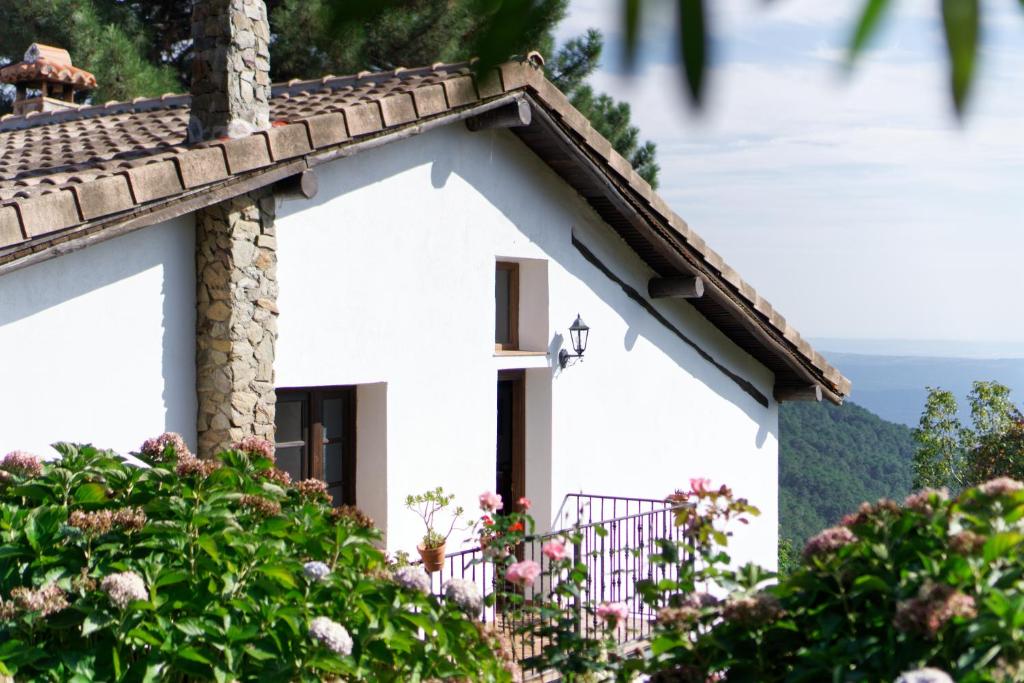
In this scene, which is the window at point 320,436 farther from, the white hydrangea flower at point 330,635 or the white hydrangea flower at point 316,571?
the white hydrangea flower at point 330,635

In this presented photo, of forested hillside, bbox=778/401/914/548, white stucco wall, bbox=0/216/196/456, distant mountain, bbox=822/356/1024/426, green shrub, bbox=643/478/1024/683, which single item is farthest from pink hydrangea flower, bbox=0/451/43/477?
distant mountain, bbox=822/356/1024/426

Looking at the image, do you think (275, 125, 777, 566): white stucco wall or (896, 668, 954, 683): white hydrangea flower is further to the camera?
(275, 125, 777, 566): white stucco wall

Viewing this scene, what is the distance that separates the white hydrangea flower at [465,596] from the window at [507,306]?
6.31 metres

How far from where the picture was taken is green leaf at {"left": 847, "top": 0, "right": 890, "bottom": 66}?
2.35ft

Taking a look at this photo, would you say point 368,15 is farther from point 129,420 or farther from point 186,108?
point 186,108

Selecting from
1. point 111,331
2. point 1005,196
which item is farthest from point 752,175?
point 111,331

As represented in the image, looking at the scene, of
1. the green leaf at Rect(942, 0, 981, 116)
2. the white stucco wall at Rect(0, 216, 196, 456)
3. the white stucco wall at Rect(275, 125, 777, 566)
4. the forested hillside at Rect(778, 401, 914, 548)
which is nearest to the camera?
the green leaf at Rect(942, 0, 981, 116)

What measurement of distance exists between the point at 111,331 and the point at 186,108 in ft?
16.1

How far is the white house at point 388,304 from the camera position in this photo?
21.9 feet

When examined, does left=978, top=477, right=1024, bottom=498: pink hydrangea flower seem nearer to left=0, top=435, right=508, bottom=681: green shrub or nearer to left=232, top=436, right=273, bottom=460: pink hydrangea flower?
left=0, top=435, right=508, bottom=681: green shrub

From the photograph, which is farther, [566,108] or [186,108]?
[186,108]

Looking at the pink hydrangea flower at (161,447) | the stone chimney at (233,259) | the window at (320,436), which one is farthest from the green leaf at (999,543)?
the window at (320,436)

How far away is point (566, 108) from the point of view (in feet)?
31.5

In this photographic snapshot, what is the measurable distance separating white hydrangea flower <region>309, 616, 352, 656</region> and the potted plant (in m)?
5.15
